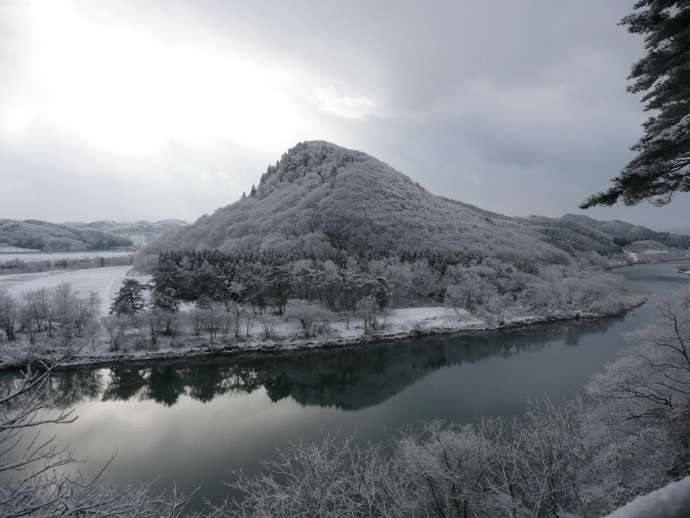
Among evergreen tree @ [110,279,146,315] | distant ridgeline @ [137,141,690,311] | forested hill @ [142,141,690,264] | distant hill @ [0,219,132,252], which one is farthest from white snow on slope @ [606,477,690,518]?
distant hill @ [0,219,132,252]

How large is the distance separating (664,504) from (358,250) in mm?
89927

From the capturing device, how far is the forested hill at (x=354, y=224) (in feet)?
315

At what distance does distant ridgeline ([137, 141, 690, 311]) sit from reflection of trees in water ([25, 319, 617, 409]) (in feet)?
37.1

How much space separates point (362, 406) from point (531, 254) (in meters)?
96.3

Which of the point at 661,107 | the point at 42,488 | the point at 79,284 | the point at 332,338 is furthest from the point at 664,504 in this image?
the point at 79,284

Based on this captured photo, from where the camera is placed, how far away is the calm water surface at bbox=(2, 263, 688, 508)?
20703 mm

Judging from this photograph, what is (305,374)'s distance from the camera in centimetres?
3381

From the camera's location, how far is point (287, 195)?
13962 centimetres

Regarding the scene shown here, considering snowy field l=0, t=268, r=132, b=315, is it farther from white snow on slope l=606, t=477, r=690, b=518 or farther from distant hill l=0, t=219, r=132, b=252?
distant hill l=0, t=219, r=132, b=252

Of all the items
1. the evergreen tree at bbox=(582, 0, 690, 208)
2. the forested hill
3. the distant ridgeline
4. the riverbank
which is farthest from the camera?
the forested hill

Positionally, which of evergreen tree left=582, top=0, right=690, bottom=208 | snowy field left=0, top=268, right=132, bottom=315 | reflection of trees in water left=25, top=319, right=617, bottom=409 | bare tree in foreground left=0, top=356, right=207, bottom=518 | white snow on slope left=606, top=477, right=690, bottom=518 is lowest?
reflection of trees in water left=25, top=319, right=617, bottom=409

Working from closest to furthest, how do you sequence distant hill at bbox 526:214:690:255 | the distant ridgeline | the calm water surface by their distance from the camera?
the calm water surface → the distant ridgeline → distant hill at bbox 526:214:690:255

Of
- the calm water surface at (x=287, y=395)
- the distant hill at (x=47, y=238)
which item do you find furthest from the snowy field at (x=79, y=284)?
the distant hill at (x=47, y=238)

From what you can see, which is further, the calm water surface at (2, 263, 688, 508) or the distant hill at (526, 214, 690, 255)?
the distant hill at (526, 214, 690, 255)
